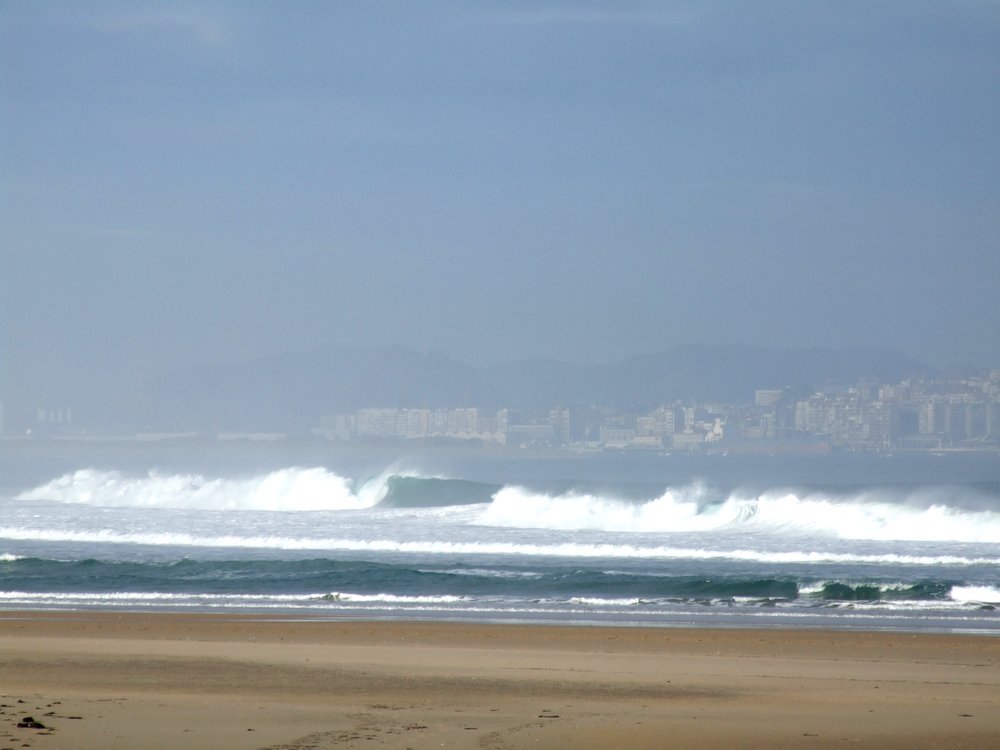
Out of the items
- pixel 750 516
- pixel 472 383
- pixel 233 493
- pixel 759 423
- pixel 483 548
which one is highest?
pixel 472 383

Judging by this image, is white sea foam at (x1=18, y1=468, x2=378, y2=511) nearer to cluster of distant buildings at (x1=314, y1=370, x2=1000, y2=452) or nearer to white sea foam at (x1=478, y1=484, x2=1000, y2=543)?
white sea foam at (x1=478, y1=484, x2=1000, y2=543)

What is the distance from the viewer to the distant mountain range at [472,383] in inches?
6324

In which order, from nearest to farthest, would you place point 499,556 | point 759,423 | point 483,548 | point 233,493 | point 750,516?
point 499,556
point 483,548
point 750,516
point 233,493
point 759,423

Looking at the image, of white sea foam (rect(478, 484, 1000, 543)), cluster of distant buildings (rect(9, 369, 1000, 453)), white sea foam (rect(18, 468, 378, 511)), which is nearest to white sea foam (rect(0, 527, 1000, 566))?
white sea foam (rect(478, 484, 1000, 543))

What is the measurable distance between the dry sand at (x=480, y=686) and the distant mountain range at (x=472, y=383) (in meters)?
132

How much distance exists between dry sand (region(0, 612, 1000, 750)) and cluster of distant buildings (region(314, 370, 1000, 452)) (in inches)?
4049

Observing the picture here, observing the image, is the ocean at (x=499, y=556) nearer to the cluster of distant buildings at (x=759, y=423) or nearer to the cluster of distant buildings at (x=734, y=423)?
the cluster of distant buildings at (x=759, y=423)

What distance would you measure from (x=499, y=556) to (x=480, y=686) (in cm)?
1461

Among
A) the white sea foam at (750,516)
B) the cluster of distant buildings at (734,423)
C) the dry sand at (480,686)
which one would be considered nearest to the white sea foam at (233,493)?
the white sea foam at (750,516)

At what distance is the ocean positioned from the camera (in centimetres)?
1888

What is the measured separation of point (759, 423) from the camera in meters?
135

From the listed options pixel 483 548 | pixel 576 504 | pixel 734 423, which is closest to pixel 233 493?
pixel 576 504

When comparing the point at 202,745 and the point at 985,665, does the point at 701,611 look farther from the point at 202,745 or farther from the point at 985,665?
the point at 202,745

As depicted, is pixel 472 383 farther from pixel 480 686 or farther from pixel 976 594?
pixel 480 686
